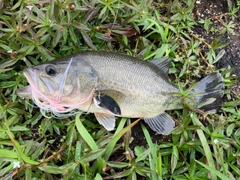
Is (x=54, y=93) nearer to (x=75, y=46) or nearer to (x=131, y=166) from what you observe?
(x=75, y=46)

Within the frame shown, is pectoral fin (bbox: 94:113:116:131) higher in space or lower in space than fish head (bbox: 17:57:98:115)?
lower

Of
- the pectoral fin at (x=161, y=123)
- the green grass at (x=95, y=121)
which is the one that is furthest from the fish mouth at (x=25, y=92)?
the pectoral fin at (x=161, y=123)

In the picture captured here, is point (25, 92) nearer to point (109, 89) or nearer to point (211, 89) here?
point (109, 89)

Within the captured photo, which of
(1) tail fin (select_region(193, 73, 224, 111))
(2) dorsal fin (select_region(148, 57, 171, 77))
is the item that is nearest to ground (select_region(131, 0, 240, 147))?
(1) tail fin (select_region(193, 73, 224, 111))

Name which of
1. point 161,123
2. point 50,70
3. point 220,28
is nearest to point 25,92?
point 50,70

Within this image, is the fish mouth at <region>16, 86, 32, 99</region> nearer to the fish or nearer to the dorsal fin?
the fish

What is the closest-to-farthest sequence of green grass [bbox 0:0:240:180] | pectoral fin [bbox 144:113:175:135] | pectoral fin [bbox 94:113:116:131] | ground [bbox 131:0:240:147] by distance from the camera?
green grass [bbox 0:0:240:180] < pectoral fin [bbox 94:113:116:131] < pectoral fin [bbox 144:113:175:135] < ground [bbox 131:0:240:147]

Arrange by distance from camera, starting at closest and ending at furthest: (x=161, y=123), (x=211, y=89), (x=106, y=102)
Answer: (x=106, y=102), (x=161, y=123), (x=211, y=89)
